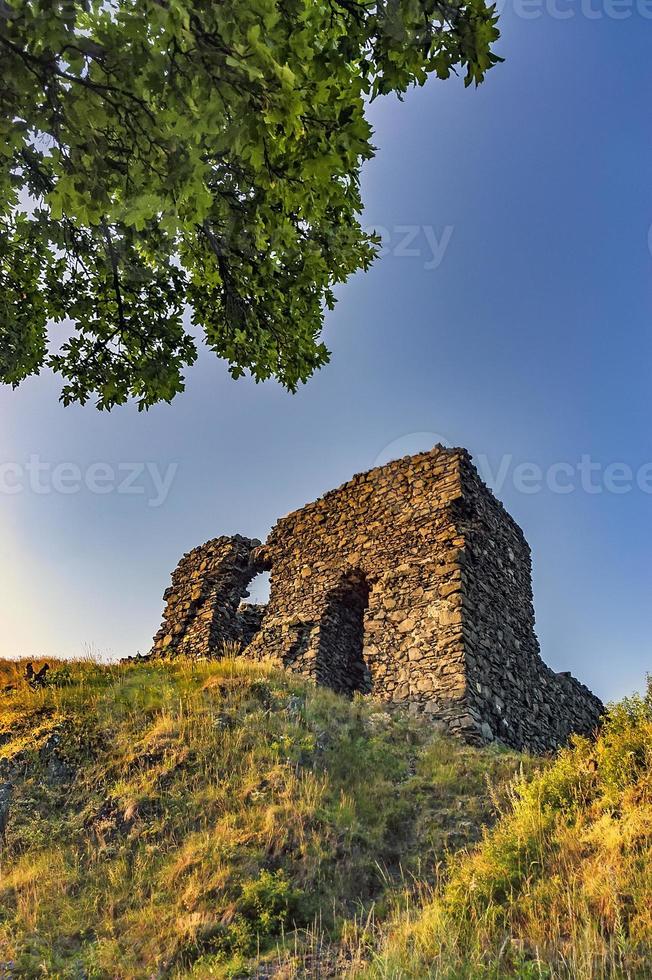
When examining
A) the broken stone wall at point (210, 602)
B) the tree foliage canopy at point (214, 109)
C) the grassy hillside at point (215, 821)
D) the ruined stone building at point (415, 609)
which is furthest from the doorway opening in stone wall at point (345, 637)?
the tree foliage canopy at point (214, 109)

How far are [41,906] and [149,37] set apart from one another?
6.12 meters

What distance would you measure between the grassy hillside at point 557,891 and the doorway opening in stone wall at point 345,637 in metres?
5.85

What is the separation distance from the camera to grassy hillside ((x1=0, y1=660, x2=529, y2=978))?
4.35 metres

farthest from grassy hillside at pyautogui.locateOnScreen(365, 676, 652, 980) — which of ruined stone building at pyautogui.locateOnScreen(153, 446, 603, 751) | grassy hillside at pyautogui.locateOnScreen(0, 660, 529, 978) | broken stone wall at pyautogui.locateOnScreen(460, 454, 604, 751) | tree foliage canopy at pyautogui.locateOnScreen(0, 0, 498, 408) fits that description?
tree foliage canopy at pyautogui.locateOnScreen(0, 0, 498, 408)

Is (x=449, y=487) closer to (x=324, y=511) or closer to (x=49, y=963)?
(x=324, y=511)

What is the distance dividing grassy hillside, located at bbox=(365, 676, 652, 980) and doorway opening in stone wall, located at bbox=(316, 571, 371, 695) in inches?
230

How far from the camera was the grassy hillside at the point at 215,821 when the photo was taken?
435 centimetres

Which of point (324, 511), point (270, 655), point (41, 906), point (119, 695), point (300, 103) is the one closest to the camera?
point (300, 103)

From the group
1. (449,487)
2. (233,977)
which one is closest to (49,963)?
(233,977)

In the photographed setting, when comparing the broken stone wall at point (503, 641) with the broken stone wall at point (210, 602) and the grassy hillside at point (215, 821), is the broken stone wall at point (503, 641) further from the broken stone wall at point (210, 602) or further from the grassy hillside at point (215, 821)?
the broken stone wall at point (210, 602)

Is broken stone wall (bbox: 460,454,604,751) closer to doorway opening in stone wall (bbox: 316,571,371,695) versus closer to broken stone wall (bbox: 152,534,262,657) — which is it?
doorway opening in stone wall (bbox: 316,571,371,695)

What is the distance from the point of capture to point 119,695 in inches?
330

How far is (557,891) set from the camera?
3.90 m

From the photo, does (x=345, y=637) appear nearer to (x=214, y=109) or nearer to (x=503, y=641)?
(x=503, y=641)
